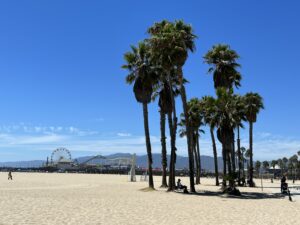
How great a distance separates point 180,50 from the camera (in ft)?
110

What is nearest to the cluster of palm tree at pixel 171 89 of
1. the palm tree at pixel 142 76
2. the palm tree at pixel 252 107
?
the palm tree at pixel 142 76

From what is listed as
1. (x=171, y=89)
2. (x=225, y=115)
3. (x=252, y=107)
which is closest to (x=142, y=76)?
(x=171, y=89)

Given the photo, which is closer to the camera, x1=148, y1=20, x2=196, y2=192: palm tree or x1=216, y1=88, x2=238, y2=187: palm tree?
x1=148, y1=20, x2=196, y2=192: palm tree

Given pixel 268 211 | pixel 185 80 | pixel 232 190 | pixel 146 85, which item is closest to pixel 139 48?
pixel 146 85

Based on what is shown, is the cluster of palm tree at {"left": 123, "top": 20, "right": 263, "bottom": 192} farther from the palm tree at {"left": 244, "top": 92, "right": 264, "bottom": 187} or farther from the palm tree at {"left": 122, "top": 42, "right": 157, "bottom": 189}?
the palm tree at {"left": 244, "top": 92, "right": 264, "bottom": 187}

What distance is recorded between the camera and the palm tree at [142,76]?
1471 inches

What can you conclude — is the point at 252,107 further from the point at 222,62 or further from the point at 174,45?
the point at 174,45

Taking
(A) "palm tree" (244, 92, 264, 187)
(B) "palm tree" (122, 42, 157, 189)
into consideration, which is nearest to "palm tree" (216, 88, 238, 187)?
(B) "palm tree" (122, 42, 157, 189)

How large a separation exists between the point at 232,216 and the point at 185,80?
24387 millimetres

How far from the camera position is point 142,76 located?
37281mm

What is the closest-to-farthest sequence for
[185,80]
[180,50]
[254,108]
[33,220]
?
[33,220] < [180,50] < [185,80] < [254,108]

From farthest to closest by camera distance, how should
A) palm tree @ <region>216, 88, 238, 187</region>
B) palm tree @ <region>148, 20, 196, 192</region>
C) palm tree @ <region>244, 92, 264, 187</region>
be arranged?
palm tree @ <region>244, 92, 264, 187</region>
palm tree @ <region>216, 88, 238, 187</region>
palm tree @ <region>148, 20, 196, 192</region>

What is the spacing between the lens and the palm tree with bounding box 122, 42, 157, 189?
37.4m

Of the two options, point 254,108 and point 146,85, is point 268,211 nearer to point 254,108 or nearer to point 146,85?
point 146,85
